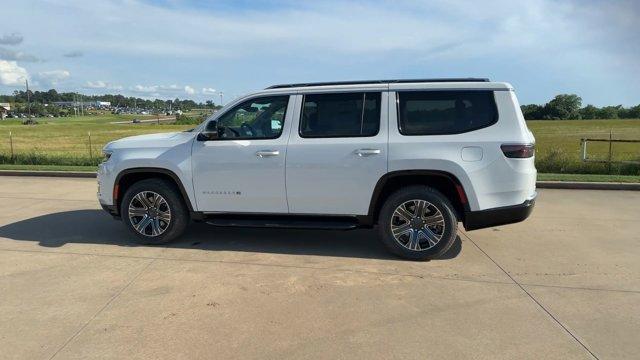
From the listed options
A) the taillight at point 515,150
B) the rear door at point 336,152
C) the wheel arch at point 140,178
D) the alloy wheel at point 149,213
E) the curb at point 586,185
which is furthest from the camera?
the curb at point 586,185

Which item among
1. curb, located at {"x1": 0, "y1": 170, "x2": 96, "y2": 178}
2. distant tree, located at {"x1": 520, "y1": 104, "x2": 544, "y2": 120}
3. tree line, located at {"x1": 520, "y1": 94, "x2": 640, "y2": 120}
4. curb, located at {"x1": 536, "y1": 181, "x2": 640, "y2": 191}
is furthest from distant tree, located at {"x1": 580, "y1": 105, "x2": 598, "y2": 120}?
curb, located at {"x1": 0, "y1": 170, "x2": 96, "y2": 178}

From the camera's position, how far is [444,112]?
5.20 meters

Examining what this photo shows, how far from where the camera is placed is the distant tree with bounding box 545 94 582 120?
88.8 metres

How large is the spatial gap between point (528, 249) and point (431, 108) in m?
2.12

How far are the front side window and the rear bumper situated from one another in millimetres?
2304

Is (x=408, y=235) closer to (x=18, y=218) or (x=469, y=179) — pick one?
(x=469, y=179)

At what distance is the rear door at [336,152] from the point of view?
527 centimetres

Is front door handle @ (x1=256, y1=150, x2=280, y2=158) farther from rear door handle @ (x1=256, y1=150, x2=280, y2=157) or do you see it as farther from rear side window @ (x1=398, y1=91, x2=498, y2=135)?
rear side window @ (x1=398, y1=91, x2=498, y2=135)

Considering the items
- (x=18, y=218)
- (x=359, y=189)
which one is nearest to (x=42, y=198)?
(x=18, y=218)

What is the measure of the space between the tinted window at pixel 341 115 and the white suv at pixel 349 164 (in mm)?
11

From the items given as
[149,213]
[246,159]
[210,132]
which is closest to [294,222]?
[246,159]

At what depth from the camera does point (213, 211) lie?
579 cm

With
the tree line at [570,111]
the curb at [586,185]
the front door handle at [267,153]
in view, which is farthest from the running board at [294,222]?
the tree line at [570,111]

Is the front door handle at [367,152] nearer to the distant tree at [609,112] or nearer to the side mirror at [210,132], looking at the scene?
the side mirror at [210,132]
